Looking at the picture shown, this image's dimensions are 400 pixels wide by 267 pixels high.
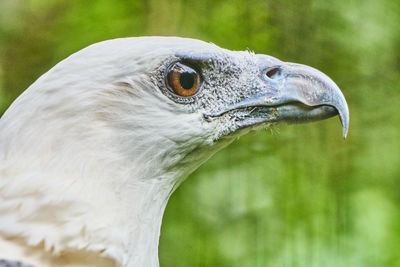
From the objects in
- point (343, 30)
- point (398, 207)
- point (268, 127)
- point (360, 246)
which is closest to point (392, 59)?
point (343, 30)

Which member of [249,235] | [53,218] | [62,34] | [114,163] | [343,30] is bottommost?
[53,218]

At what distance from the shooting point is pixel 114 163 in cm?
138

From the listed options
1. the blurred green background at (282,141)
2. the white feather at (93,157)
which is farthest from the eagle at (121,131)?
the blurred green background at (282,141)

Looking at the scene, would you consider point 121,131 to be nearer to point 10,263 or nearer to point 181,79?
point 181,79

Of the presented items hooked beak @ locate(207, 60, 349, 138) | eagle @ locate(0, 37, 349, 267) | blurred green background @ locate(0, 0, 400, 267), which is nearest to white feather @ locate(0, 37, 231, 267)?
eagle @ locate(0, 37, 349, 267)

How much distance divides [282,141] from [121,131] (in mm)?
1225

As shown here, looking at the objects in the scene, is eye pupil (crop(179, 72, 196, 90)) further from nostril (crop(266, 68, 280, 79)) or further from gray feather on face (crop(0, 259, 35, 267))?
gray feather on face (crop(0, 259, 35, 267))

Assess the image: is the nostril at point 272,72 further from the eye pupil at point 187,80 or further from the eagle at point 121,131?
the eye pupil at point 187,80

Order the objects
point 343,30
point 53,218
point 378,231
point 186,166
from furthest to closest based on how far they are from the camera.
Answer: point 343,30 → point 378,231 → point 186,166 → point 53,218

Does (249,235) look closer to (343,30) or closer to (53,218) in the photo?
(343,30)

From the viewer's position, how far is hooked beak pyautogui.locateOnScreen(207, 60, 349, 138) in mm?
1570

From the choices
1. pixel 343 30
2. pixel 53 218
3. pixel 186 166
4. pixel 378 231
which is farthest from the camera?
pixel 343 30

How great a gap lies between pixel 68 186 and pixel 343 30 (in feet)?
5.59

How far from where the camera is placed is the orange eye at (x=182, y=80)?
4.85ft
